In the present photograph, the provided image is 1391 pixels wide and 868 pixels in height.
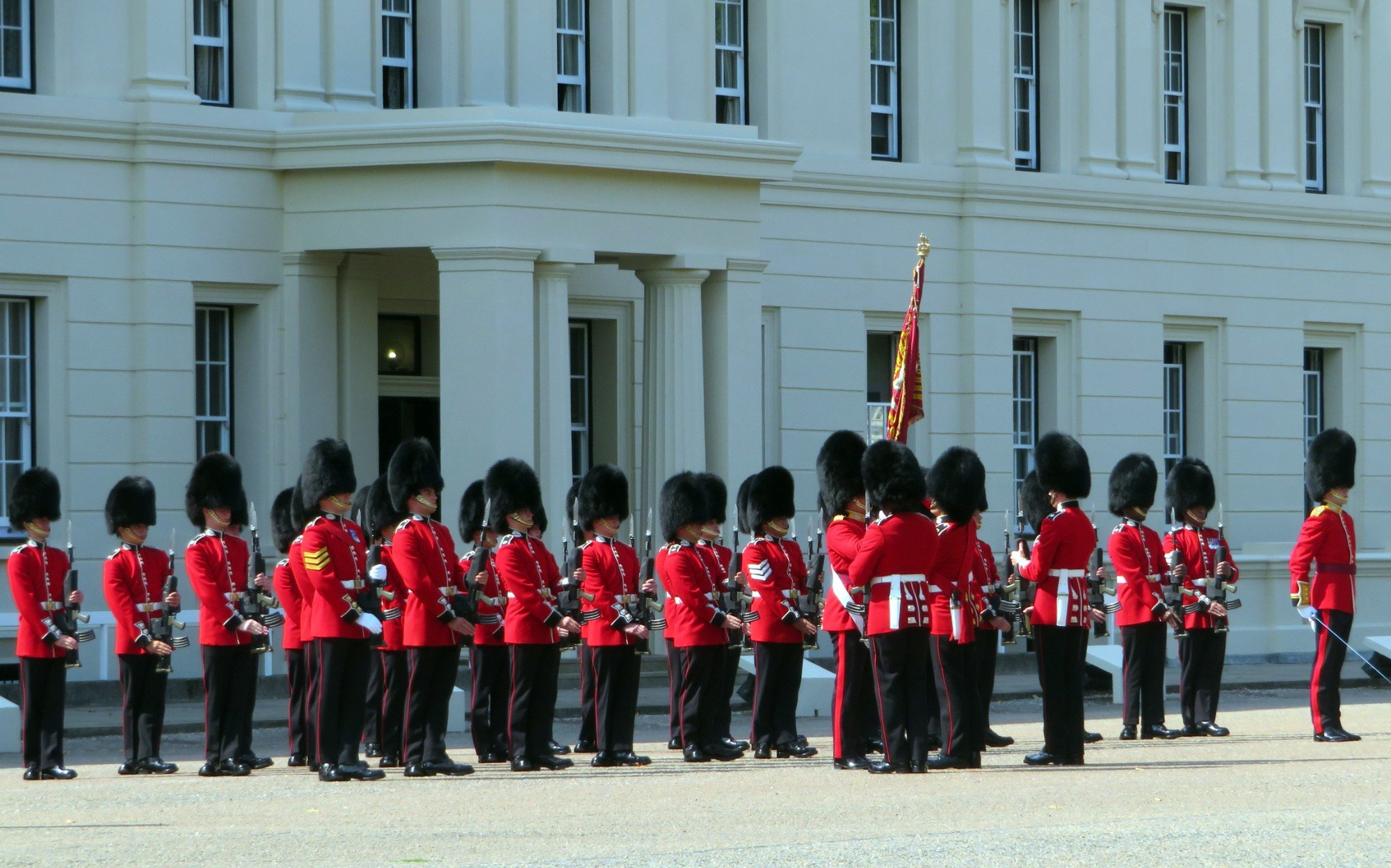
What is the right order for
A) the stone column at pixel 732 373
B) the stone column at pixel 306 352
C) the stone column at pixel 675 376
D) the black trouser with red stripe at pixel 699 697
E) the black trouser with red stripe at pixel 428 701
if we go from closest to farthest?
the black trouser with red stripe at pixel 428 701, the black trouser with red stripe at pixel 699 697, the stone column at pixel 306 352, the stone column at pixel 675 376, the stone column at pixel 732 373

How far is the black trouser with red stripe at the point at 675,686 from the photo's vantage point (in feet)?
43.8

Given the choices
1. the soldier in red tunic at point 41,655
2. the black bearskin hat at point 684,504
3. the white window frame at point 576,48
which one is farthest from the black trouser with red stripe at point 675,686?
the white window frame at point 576,48

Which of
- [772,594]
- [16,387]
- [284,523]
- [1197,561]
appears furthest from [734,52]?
[772,594]

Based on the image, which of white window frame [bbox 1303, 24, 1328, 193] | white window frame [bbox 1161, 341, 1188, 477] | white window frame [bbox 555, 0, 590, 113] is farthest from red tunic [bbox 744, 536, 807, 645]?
white window frame [bbox 1303, 24, 1328, 193]

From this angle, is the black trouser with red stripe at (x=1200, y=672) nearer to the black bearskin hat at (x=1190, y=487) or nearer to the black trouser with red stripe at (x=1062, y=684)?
the black bearskin hat at (x=1190, y=487)

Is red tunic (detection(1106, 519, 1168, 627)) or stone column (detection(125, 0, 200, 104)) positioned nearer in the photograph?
red tunic (detection(1106, 519, 1168, 627))

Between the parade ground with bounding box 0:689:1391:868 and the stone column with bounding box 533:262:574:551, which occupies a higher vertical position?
the stone column with bounding box 533:262:574:551

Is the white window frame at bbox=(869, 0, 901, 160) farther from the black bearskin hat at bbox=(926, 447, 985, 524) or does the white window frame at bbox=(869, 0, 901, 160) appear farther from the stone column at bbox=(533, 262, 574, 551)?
the black bearskin hat at bbox=(926, 447, 985, 524)

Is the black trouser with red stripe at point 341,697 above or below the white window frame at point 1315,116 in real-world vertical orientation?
below

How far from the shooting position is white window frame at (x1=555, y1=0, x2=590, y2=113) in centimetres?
2039

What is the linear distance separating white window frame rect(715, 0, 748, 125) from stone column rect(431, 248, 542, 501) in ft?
12.6

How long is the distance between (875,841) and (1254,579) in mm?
14227

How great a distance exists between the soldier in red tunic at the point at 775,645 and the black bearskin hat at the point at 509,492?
3.97ft

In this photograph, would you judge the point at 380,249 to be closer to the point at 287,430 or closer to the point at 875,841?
the point at 287,430
